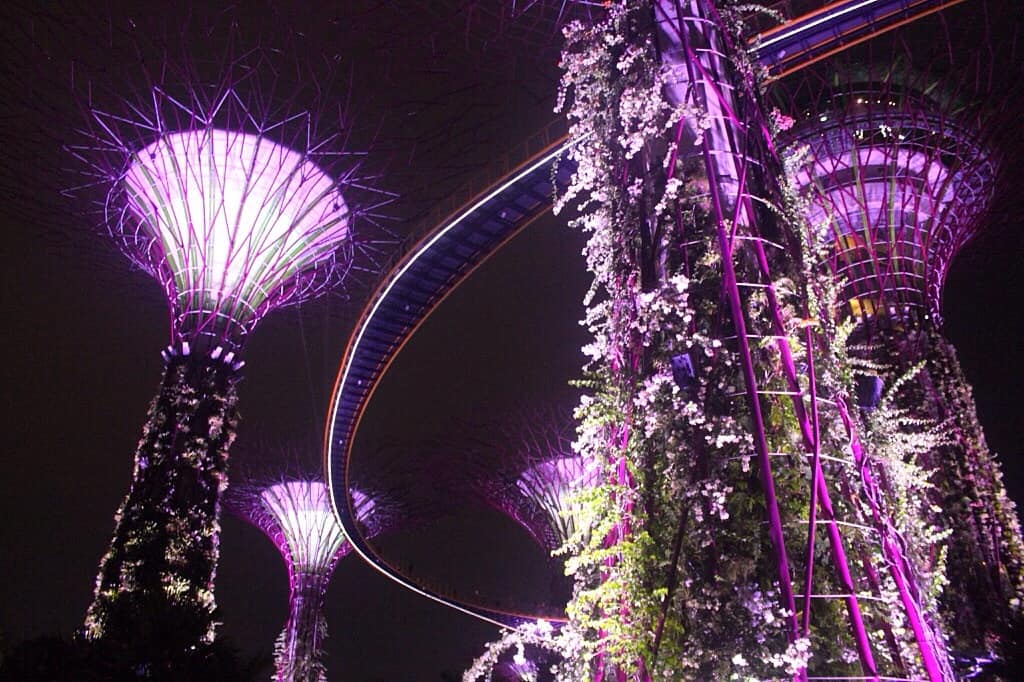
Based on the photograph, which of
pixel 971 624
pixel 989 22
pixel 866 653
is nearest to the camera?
pixel 866 653

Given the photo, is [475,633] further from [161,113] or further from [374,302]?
[161,113]

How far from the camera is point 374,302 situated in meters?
15.8

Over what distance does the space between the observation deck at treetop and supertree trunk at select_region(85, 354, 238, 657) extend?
475 cm

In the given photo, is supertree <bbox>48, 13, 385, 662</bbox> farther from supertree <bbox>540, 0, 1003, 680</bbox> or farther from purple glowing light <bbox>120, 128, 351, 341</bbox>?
supertree <bbox>540, 0, 1003, 680</bbox>

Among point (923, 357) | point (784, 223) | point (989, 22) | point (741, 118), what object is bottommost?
point (784, 223)

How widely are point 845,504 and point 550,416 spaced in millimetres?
21819

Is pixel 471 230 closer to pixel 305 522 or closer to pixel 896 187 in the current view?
pixel 896 187

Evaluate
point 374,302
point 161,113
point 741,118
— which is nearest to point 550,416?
point 374,302

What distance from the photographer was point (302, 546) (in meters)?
24.8

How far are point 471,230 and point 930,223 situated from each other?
9390mm

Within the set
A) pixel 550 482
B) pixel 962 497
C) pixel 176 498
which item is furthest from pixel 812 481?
pixel 550 482

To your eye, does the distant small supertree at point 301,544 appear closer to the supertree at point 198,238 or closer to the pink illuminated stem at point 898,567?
the supertree at point 198,238

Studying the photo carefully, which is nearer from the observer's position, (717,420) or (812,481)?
(812,481)

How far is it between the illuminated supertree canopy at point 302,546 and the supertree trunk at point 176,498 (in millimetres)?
13466
